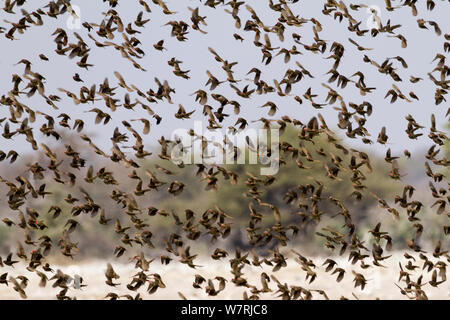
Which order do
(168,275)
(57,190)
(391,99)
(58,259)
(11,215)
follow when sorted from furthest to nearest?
(11,215), (57,190), (58,259), (168,275), (391,99)

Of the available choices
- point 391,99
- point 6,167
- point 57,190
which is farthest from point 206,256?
point 391,99

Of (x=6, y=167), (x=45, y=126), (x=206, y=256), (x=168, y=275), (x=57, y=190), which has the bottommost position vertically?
(x=6, y=167)

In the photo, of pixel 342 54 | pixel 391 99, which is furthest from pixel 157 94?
pixel 391 99

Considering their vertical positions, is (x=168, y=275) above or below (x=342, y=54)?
below
